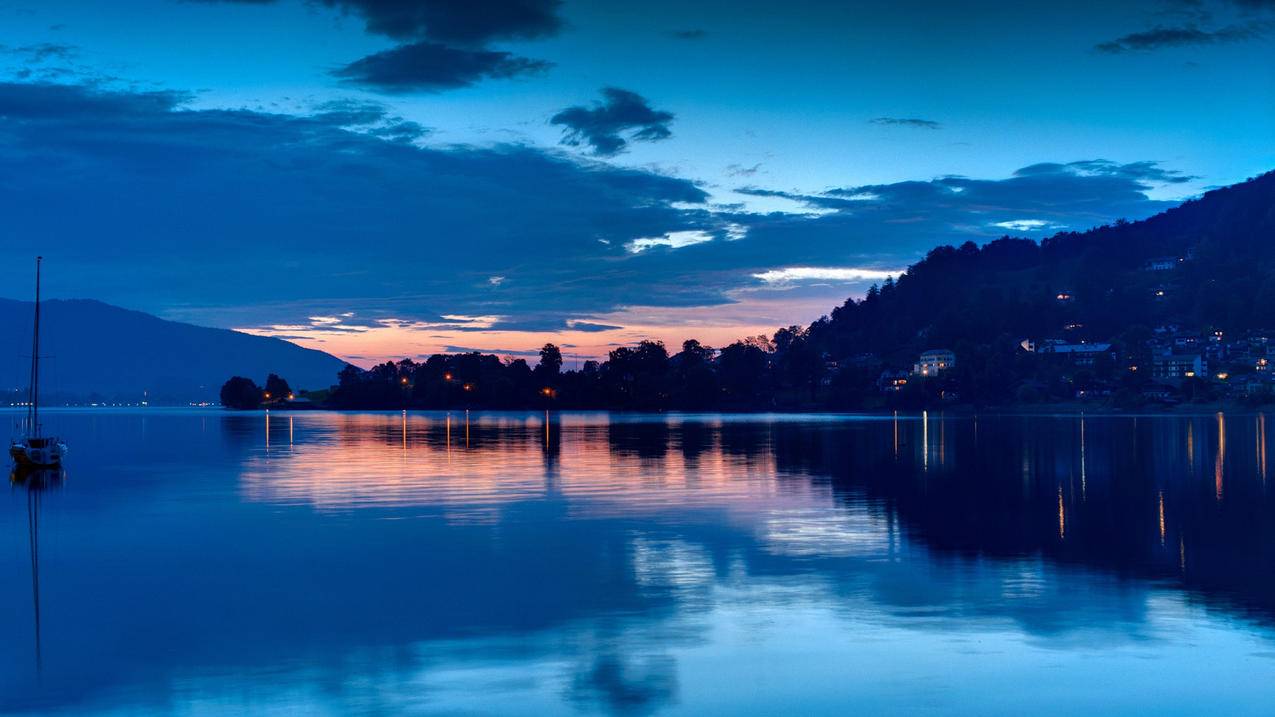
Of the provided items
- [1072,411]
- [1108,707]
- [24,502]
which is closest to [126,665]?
[1108,707]

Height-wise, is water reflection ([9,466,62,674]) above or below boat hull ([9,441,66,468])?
below

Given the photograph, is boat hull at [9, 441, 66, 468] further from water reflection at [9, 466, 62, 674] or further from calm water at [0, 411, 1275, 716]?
calm water at [0, 411, 1275, 716]

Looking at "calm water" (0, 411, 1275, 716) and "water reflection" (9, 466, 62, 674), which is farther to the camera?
"water reflection" (9, 466, 62, 674)

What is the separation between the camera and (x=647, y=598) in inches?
733

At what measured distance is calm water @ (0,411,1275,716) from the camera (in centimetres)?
1290

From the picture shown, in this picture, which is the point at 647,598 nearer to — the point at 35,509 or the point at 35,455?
the point at 35,509

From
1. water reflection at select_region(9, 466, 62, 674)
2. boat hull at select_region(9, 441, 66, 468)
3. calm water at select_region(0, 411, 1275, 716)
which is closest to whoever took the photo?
calm water at select_region(0, 411, 1275, 716)

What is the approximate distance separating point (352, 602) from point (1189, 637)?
13.1 metres

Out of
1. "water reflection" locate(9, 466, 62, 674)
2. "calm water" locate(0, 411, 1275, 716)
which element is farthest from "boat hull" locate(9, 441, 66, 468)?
"calm water" locate(0, 411, 1275, 716)

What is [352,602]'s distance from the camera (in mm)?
18656

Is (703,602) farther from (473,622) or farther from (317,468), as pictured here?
(317,468)

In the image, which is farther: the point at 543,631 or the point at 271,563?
the point at 271,563

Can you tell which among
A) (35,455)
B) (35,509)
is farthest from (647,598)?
(35,455)

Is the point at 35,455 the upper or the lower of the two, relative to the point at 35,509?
upper
